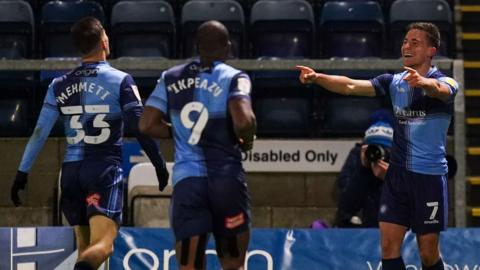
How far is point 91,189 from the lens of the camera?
6566 mm

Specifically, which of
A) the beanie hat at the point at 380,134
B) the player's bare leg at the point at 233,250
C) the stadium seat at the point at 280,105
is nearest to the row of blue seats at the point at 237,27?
the stadium seat at the point at 280,105

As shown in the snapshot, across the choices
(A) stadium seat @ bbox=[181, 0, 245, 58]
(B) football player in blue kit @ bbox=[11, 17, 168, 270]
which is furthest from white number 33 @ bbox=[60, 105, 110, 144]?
(A) stadium seat @ bbox=[181, 0, 245, 58]

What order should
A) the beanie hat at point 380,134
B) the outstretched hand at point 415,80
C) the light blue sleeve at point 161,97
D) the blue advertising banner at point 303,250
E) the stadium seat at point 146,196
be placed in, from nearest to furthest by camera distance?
the light blue sleeve at point 161,97 < the outstretched hand at point 415,80 < the blue advertising banner at point 303,250 < the beanie hat at point 380,134 < the stadium seat at point 146,196

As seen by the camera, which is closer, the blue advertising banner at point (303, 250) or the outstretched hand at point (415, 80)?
the outstretched hand at point (415, 80)

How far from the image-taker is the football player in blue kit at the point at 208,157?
5383mm

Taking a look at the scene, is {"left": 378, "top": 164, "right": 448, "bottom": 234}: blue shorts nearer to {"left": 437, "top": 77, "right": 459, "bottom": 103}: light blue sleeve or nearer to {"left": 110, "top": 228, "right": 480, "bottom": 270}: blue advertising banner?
{"left": 437, "top": 77, "right": 459, "bottom": 103}: light blue sleeve

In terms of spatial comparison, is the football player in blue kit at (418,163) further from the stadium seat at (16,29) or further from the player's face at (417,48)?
the stadium seat at (16,29)

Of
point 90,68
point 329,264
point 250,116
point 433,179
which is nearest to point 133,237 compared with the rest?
point 329,264

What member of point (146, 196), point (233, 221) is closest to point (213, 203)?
point (233, 221)

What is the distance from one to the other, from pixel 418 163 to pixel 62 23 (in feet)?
17.5

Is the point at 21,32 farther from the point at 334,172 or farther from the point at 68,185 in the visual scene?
the point at 68,185

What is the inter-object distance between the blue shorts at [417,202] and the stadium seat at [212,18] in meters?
4.43

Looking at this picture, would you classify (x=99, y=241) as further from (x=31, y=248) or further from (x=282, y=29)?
(x=282, y=29)

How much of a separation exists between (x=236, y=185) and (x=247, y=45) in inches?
235
